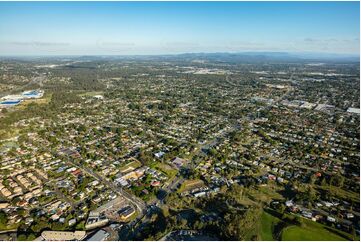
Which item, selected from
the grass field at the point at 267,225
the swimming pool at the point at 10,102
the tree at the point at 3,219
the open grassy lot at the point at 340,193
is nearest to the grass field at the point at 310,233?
the grass field at the point at 267,225

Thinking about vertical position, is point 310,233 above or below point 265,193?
below

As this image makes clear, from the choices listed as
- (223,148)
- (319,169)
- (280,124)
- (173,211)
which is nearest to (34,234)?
(173,211)

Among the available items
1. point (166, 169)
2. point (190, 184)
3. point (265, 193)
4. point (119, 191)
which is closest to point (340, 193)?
point (265, 193)

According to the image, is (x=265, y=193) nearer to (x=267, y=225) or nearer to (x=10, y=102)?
(x=267, y=225)

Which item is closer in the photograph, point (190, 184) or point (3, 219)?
point (3, 219)

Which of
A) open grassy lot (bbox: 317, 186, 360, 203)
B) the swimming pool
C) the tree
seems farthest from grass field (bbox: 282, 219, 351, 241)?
the swimming pool

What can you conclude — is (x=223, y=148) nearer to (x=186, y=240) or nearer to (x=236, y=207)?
(x=236, y=207)

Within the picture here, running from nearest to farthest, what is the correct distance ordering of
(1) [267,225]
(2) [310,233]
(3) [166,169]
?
1. (2) [310,233]
2. (1) [267,225]
3. (3) [166,169]

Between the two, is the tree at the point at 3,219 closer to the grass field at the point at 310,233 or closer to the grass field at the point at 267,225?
the grass field at the point at 267,225
